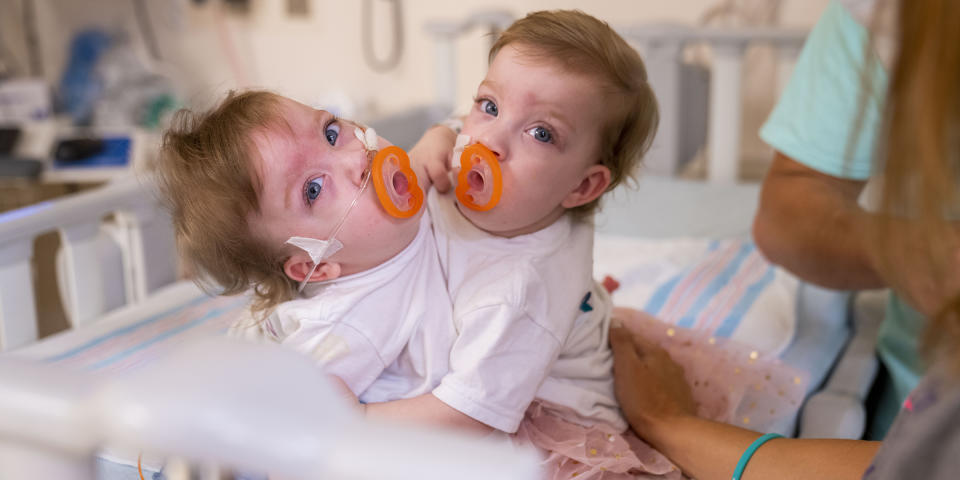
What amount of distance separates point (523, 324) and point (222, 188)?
0.28m

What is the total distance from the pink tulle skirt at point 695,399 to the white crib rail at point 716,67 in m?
0.62

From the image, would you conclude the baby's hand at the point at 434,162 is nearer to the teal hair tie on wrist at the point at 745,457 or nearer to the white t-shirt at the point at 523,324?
the white t-shirt at the point at 523,324

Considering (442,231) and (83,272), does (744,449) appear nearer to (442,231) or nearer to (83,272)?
(442,231)

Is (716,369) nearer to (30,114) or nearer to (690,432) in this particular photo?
(690,432)

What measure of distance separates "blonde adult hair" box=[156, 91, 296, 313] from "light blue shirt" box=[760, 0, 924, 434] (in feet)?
2.40

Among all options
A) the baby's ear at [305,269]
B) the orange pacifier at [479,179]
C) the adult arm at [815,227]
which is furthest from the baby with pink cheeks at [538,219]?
the adult arm at [815,227]

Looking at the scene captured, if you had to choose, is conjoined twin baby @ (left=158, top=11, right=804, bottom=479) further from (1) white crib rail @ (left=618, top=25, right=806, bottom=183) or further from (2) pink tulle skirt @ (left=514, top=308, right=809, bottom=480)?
(1) white crib rail @ (left=618, top=25, right=806, bottom=183)

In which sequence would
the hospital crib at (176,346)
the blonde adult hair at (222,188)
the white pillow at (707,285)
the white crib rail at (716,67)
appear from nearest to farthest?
the hospital crib at (176,346) → the blonde adult hair at (222,188) → the white pillow at (707,285) → the white crib rail at (716,67)

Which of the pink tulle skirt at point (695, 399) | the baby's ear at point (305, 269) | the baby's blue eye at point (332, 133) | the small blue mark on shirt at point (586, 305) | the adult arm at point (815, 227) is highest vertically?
the baby's blue eye at point (332, 133)

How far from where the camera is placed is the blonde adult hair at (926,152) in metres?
0.44

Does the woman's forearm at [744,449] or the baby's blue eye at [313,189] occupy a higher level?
the baby's blue eye at [313,189]

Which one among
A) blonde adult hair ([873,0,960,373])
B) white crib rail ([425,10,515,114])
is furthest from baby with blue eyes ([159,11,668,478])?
white crib rail ([425,10,515,114])

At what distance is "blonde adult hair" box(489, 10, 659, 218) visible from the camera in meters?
0.79

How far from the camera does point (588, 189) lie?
858 mm
